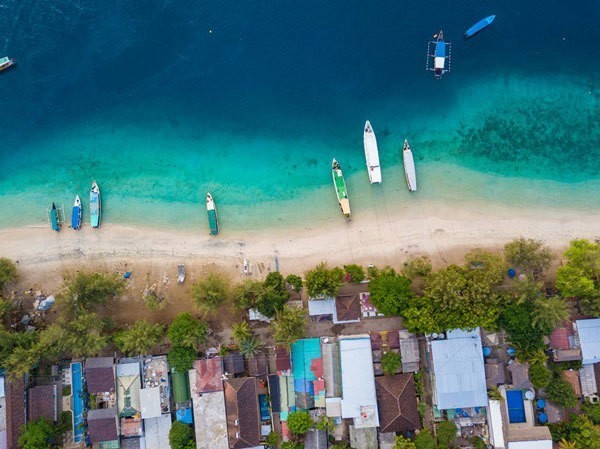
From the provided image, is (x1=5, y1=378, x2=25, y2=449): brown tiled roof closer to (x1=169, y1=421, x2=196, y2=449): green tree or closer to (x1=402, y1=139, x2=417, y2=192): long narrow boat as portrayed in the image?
(x1=169, y1=421, x2=196, y2=449): green tree

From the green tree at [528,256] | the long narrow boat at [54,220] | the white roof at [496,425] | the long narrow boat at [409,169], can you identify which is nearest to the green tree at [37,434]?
the long narrow boat at [54,220]

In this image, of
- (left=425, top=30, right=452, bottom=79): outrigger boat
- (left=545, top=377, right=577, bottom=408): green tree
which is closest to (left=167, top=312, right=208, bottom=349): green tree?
(left=545, top=377, right=577, bottom=408): green tree

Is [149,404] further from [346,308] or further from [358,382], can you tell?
[346,308]

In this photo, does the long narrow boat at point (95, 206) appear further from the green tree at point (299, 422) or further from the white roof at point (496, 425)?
the white roof at point (496, 425)

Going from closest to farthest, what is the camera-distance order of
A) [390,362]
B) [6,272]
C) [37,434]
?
1. [37,434]
2. [390,362]
3. [6,272]

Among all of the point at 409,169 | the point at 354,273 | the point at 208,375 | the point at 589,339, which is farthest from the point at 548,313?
the point at 208,375

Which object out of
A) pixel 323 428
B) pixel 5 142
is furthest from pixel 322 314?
pixel 5 142
